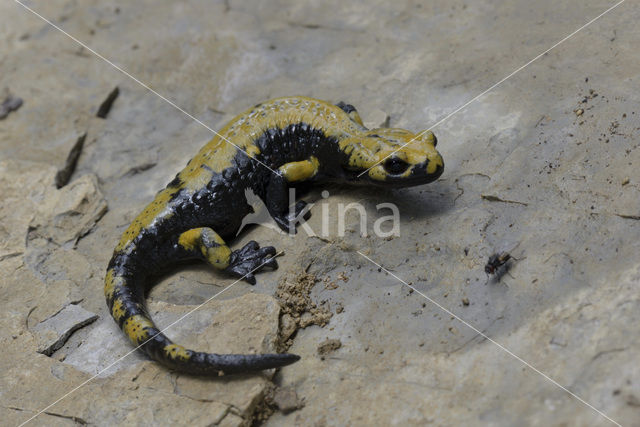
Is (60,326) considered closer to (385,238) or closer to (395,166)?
(385,238)

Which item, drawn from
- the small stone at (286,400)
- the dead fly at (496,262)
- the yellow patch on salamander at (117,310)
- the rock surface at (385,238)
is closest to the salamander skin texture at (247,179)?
the yellow patch on salamander at (117,310)

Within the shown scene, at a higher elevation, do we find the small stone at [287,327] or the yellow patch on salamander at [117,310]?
the yellow patch on salamander at [117,310]

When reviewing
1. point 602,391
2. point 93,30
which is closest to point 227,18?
point 93,30

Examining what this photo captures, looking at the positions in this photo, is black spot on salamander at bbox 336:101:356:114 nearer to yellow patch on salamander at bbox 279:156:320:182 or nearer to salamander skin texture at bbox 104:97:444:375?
salamander skin texture at bbox 104:97:444:375

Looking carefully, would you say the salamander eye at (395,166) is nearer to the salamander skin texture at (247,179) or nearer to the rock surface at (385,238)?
the salamander skin texture at (247,179)

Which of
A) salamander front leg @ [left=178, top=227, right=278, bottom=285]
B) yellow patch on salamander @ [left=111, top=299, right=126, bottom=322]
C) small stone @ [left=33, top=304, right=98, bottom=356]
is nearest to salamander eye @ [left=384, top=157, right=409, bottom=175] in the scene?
salamander front leg @ [left=178, top=227, right=278, bottom=285]

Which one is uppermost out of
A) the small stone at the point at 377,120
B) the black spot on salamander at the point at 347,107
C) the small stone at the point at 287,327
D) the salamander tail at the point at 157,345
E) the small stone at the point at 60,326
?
the black spot on salamander at the point at 347,107
